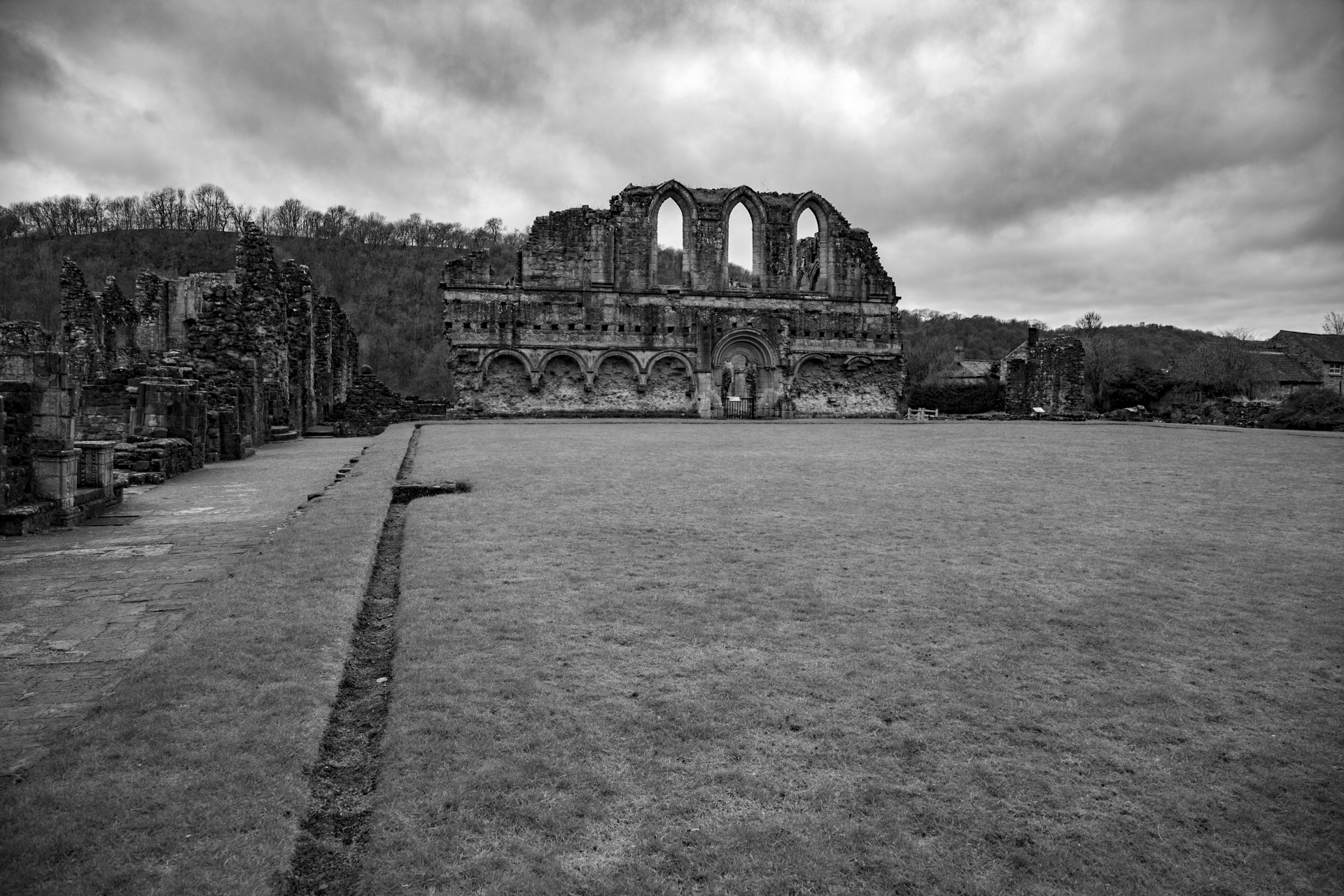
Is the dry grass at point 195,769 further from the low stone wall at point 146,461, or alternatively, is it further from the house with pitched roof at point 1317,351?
the house with pitched roof at point 1317,351

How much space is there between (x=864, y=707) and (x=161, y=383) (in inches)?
616

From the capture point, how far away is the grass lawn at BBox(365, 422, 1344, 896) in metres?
2.81

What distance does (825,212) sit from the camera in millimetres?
40281

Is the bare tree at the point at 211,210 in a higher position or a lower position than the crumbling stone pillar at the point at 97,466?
higher

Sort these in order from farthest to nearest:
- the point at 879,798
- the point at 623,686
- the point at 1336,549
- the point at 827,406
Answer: the point at 827,406 → the point at 1336,549 → the point at 623,686 → the point at 879,798

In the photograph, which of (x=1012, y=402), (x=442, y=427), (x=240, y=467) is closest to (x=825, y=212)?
(x=1012, y=402)

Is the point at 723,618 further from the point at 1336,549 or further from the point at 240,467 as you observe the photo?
the point at 240,467

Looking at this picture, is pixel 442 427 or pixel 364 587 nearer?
pixel 364 587

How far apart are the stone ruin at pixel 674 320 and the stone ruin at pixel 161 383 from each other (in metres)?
5.97

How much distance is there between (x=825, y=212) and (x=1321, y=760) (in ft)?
130

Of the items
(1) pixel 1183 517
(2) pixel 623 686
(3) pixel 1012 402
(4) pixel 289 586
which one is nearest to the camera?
(2) pixel 623 686

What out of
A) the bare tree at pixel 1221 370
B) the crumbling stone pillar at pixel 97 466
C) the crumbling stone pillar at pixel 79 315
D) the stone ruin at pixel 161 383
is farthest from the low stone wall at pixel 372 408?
the bare tree at pixel 1221 370

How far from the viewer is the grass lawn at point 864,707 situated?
2.81 m

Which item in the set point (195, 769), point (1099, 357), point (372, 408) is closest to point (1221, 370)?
point (1099, 357)
